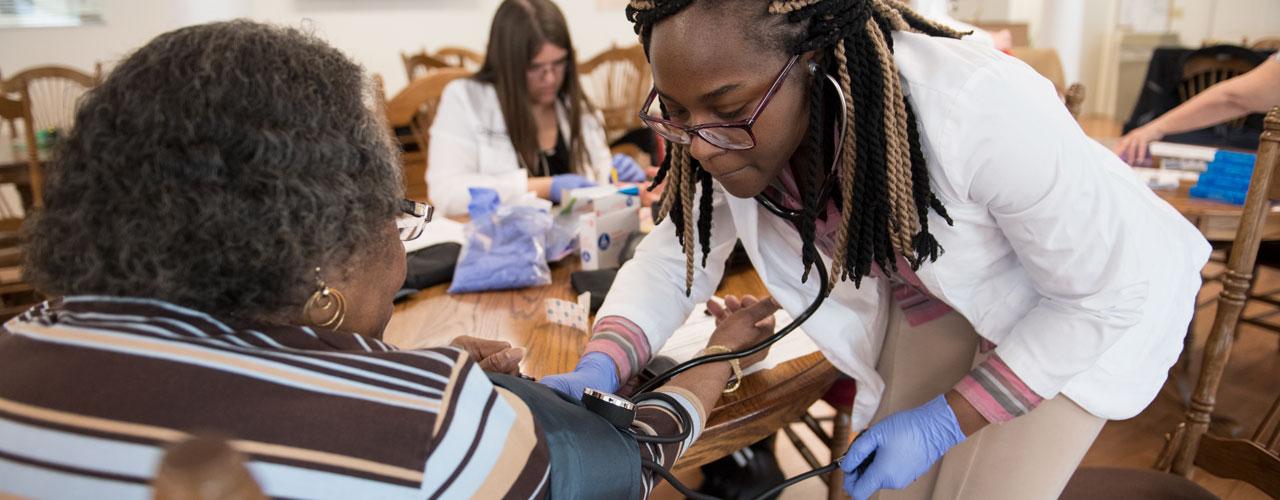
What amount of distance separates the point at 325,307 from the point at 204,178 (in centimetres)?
15

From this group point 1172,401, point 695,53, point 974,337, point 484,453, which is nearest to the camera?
point 484,453

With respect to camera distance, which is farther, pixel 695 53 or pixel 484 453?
pixel 695 53

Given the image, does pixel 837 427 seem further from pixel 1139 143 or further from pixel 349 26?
pixel 349 26

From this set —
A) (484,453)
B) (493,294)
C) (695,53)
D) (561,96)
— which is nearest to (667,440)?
(484,453)

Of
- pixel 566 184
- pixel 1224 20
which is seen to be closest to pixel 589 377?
pixel 566 184

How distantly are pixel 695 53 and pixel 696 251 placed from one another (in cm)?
46

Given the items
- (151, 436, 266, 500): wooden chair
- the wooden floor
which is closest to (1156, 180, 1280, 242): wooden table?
the wooden floor

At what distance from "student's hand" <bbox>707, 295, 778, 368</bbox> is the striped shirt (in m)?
0.57

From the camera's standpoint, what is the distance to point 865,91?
0.92 metres

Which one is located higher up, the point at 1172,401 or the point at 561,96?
the point at 561,96

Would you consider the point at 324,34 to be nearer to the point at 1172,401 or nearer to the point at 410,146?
the point at 1172,401

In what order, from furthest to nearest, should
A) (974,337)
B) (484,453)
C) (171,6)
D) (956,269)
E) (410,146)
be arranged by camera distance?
1. (171,6)
2. (410,146)
3. (974,337)
4. (956,269)
5. (484,453)

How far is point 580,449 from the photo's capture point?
72 cm

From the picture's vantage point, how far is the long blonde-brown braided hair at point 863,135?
890 mm
